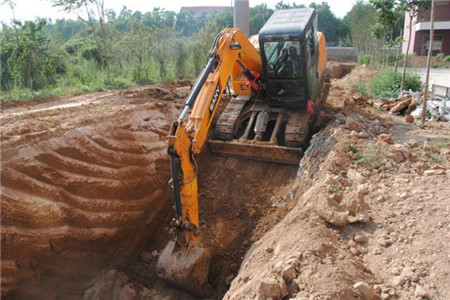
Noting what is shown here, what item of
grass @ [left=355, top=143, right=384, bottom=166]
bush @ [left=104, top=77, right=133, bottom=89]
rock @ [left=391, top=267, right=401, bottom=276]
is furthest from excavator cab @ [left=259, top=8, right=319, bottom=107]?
bush @ [left=104, top=77, right=133, bottom=89]

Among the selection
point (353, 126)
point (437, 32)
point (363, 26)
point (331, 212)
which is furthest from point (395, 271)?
point (437, 32)

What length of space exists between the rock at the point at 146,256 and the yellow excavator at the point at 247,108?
3.66 feet

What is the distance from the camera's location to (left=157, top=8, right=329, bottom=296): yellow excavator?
4285mm

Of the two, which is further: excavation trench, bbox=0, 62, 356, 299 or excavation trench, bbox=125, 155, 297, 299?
excavation trench, bbox=125, 155, 297, 299

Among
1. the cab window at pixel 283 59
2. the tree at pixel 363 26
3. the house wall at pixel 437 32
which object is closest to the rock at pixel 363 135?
the cab window at pixel 283 59

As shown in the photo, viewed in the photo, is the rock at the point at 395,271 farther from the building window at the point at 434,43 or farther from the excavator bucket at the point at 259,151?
the building window at the point at 434,43

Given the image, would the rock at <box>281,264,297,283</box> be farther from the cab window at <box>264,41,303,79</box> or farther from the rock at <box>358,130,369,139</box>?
the cab window at <box>264,41,303,79</box>

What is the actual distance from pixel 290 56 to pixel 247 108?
149cm

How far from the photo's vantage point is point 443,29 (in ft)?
81.4

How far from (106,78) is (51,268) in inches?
302

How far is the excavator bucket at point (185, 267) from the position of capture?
428 cm

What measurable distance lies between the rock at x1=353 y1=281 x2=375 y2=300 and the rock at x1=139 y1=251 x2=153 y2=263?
3362mm

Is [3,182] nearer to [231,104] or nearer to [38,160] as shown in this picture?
[38,160]

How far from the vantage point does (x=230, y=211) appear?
19.6 feet
